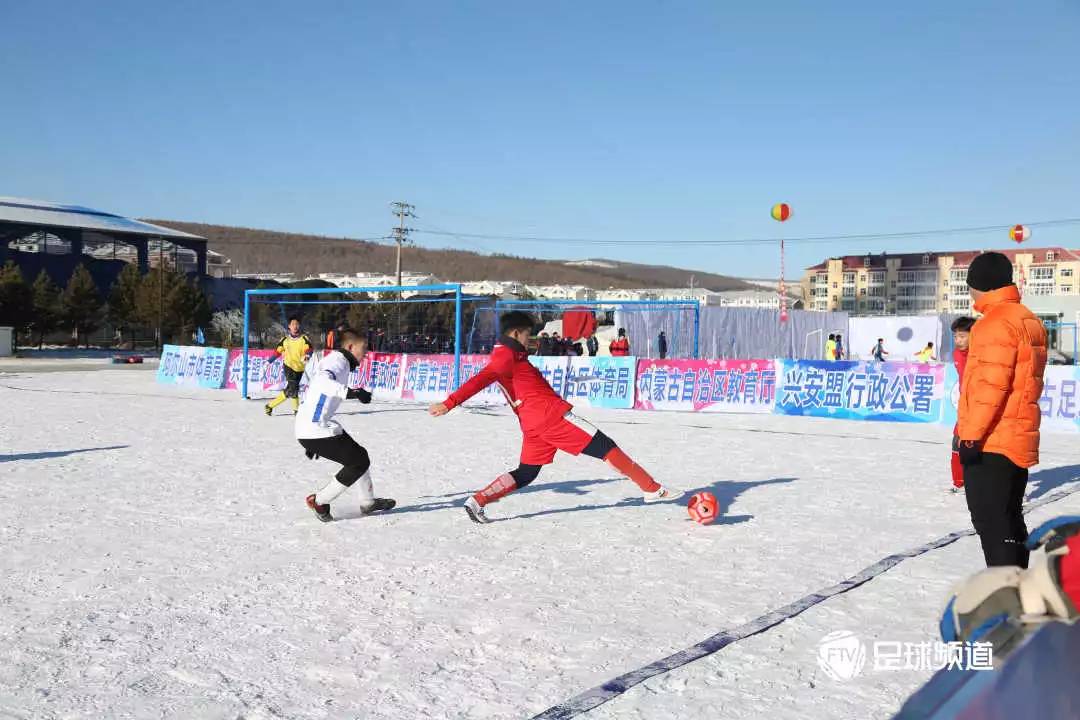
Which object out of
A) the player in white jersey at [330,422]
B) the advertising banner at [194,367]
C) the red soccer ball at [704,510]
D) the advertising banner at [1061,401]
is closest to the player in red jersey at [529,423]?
the red soccer ball at [704,510]

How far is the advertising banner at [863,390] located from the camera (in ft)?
51.1

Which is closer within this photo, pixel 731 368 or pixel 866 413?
pixel 866 413

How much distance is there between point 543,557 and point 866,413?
1166 centimetres

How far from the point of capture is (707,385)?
17719 mm

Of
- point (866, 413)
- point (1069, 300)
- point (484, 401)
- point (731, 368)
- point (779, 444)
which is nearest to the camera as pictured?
point (779, 444)

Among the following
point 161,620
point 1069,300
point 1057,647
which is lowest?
A: point 161,620

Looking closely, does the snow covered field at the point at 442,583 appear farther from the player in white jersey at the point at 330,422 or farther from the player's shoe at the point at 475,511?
the player in white jersey at the point at 330,422

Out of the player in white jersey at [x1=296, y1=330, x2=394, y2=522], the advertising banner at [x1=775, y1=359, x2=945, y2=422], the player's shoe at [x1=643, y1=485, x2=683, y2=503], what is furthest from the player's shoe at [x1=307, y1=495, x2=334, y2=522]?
the advertising banner at [x1=775, y1=359, x2=945, y2=422]

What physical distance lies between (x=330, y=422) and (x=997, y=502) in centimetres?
445

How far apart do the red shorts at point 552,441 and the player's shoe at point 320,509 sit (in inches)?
59.4

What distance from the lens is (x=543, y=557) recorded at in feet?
19.2

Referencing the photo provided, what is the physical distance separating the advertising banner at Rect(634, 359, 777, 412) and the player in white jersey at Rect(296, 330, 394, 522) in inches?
448

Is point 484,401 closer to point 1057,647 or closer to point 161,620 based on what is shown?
point 161,620

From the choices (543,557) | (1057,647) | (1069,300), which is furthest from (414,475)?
(1069,300)
